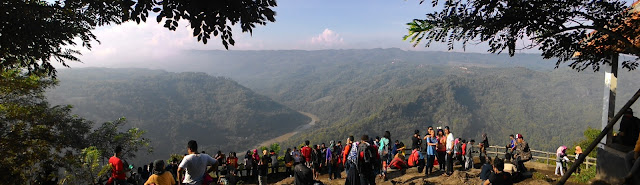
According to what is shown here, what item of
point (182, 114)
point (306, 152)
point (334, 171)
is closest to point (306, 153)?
point (306, 152)

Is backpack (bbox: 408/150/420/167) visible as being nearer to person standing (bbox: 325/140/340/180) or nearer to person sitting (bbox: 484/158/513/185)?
person standing (bbox: 325/140/340/180)

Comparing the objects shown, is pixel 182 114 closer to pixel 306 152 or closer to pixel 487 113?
pixel 487 113

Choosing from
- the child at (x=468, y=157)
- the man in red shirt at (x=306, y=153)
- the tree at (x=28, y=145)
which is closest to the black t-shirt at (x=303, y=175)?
the man in red shirt at (x=306, y=153)

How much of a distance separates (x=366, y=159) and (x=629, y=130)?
4.32 meters

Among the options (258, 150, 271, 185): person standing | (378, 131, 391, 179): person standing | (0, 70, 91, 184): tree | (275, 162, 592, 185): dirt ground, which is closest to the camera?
(0, 70, 91, 184): tree

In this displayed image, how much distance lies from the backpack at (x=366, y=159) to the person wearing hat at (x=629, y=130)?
4.12 m

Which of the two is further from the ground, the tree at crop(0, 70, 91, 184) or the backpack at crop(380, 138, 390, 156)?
the tree at crop(0, 70, 91, 184)

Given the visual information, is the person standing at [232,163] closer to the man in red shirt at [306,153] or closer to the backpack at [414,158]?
the man in red shirt at [306,153]

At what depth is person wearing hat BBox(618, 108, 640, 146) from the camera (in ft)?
16.7

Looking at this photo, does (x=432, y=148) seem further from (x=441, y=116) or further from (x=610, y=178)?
(x=441, y=116)

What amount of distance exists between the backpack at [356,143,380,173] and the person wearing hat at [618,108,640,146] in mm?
4121

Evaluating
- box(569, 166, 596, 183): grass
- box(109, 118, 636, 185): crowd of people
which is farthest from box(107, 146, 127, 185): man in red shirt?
box(569, 166, 596, 183): grass

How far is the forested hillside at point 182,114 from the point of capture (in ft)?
388

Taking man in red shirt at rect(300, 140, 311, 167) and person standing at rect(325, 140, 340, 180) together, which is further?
man in red shirt at rect(300, 140, 311, 167)
